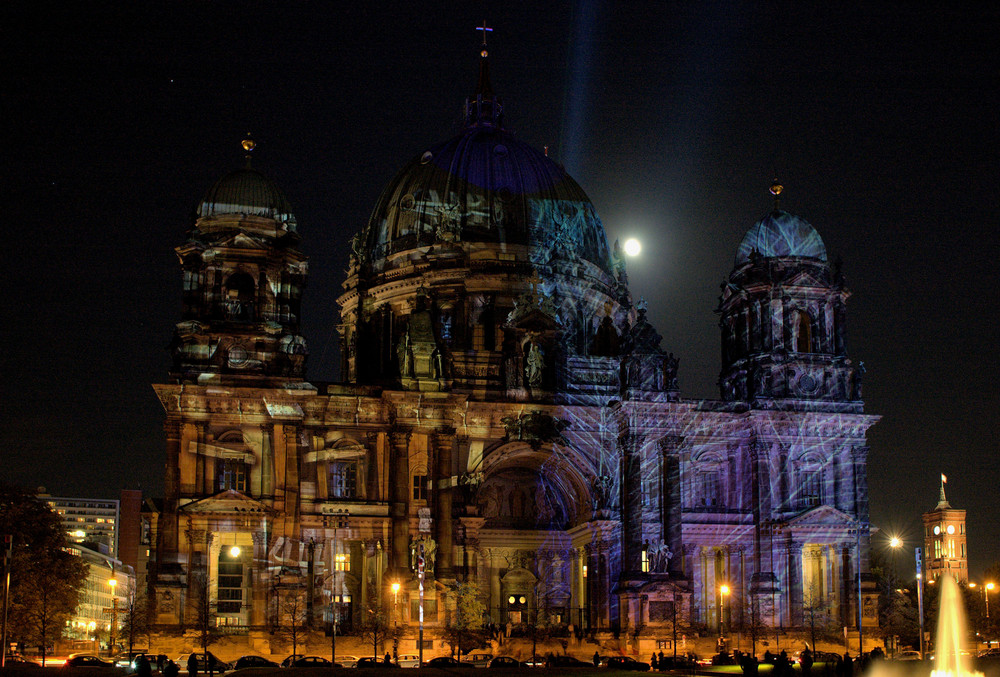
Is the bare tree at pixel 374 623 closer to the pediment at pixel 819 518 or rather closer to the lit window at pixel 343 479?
the lit window at pixel 343 479

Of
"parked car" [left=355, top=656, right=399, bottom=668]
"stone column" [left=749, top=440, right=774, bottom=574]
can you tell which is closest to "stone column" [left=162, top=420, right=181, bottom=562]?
"parked car" [left=355, top=656, right=399, bottom=668]

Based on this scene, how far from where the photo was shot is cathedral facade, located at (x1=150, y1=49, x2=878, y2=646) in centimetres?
7712

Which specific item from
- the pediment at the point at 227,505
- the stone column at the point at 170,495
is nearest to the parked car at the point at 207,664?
the stone column at the point at 170,495

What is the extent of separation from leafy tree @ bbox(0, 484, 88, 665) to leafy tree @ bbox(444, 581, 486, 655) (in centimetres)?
2094

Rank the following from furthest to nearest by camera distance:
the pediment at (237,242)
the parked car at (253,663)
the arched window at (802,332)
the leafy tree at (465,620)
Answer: the arched window at (802,332) < the pediment at (237,242) < the leafy tree at (465,620) < the parked car at (253,663)

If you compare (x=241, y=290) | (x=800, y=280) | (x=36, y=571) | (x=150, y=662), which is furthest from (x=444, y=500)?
(x=150, y=662)

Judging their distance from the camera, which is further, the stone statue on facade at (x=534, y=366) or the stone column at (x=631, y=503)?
the stone statue on facade at (x=534, y=366)

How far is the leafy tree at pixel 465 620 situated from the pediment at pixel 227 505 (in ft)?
38.0

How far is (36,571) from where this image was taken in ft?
250

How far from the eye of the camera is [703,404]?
8488 cm

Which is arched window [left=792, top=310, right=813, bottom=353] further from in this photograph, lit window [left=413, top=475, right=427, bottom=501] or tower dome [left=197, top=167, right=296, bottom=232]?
tower dome [left=197, top=167, right=296, bottom=232]

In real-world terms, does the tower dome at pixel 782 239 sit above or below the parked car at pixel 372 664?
above

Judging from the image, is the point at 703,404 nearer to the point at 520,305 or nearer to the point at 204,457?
the point at 520,305

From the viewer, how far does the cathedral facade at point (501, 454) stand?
7712 centimetres
